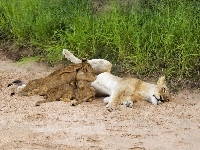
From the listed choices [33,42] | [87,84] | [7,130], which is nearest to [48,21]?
[33,42]

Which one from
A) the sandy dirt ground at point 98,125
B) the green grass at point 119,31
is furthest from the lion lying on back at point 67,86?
the green grass at point 119,31

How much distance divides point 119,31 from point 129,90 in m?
1.22

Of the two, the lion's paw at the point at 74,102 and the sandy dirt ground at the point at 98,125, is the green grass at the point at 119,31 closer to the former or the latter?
the sandy dirt ground at the point at 98,125

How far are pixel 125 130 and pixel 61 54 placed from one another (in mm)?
2413

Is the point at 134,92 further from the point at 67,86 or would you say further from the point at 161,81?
the point at 67,86

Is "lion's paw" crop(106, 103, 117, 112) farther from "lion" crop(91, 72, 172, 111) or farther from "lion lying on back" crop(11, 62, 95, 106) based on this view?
"lion lying on back" crop(11, 62, 95, 106)

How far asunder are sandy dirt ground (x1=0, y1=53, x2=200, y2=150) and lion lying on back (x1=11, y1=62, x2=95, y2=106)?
110 mm

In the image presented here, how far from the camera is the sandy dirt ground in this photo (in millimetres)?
4906

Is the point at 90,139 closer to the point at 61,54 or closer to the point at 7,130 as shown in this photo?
the point at 7,130

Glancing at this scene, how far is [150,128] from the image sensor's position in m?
5.36

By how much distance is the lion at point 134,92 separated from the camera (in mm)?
6090

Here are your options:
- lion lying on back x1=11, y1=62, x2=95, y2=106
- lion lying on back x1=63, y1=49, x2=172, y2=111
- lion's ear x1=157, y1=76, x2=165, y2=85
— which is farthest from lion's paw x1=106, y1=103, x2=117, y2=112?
lion's ear x1=157, y1=76, x2=165, y2=85

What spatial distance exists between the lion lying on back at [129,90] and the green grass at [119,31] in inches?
22.2

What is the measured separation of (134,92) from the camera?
6.20m
